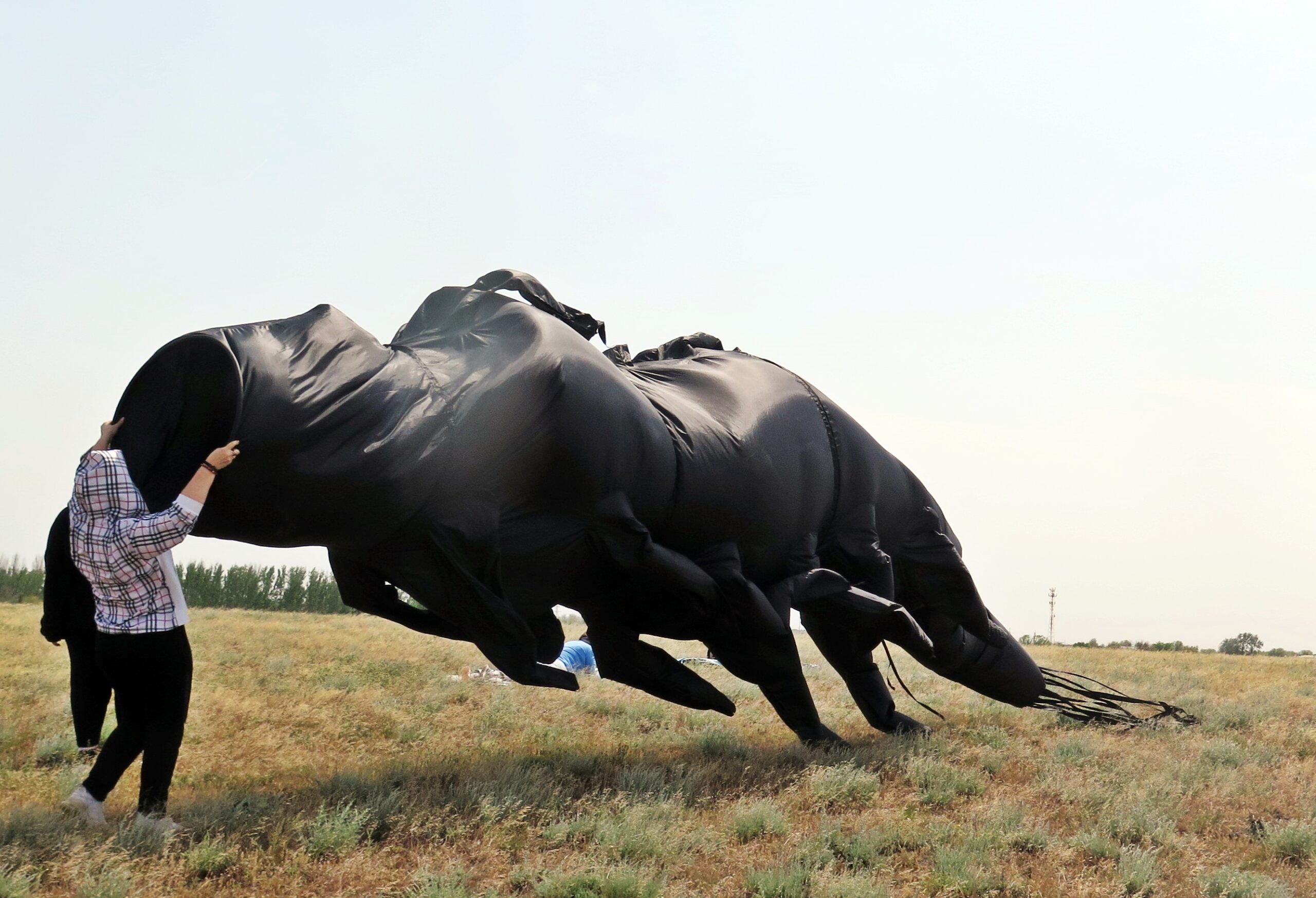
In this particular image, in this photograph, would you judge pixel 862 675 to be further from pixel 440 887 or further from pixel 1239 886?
pixel 440 887

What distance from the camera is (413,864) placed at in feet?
16.1

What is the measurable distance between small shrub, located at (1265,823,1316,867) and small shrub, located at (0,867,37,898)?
5693mm

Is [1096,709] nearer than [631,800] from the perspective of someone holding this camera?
No

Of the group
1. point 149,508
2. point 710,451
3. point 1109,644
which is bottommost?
point 1109,644

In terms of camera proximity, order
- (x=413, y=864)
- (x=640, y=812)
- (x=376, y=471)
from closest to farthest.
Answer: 1. (x=413, y=864)
2. (x=376, y=471)
3. (x=640, y=812)

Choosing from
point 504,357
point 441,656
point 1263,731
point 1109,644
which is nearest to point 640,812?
point 504,357

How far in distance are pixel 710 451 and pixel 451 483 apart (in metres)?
1.72

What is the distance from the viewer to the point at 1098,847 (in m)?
5.71

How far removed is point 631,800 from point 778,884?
139 cm

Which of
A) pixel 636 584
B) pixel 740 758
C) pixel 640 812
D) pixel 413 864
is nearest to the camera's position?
pixel 413 864

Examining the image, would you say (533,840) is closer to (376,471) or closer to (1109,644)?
(376,471)

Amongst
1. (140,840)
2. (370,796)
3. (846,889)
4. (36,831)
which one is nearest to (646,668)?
(370,796)

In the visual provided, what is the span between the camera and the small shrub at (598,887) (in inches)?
181

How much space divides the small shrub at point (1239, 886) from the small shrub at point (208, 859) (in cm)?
424
